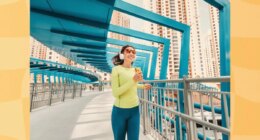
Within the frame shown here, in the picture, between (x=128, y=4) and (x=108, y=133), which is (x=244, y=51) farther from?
(x=128, y=4)

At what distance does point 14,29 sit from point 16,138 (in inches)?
20.5

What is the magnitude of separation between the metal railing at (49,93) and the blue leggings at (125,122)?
665cm

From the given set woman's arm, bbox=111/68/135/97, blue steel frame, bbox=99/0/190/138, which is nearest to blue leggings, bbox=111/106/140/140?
woman's arm, bbox=111/68/135/97

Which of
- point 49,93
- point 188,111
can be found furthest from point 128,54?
point 49,93

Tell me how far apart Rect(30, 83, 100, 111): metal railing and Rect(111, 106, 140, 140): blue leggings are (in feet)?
21.8

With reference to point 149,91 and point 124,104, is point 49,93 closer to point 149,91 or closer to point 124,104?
point 149,91

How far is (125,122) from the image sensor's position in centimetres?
229

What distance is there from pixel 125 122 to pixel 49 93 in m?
9.01

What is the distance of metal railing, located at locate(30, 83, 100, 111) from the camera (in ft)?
27.2

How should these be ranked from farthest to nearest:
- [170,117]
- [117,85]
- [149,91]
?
[149,91] → [170,117] → [117,85]

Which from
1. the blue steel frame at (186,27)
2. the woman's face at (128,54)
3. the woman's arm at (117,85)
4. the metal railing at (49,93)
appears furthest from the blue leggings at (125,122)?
the metal railing at (49,93)

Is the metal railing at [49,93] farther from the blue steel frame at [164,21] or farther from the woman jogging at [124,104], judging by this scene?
the woman jogging at [124,104]

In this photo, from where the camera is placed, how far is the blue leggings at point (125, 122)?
2.25m

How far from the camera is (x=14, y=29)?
101 cm
